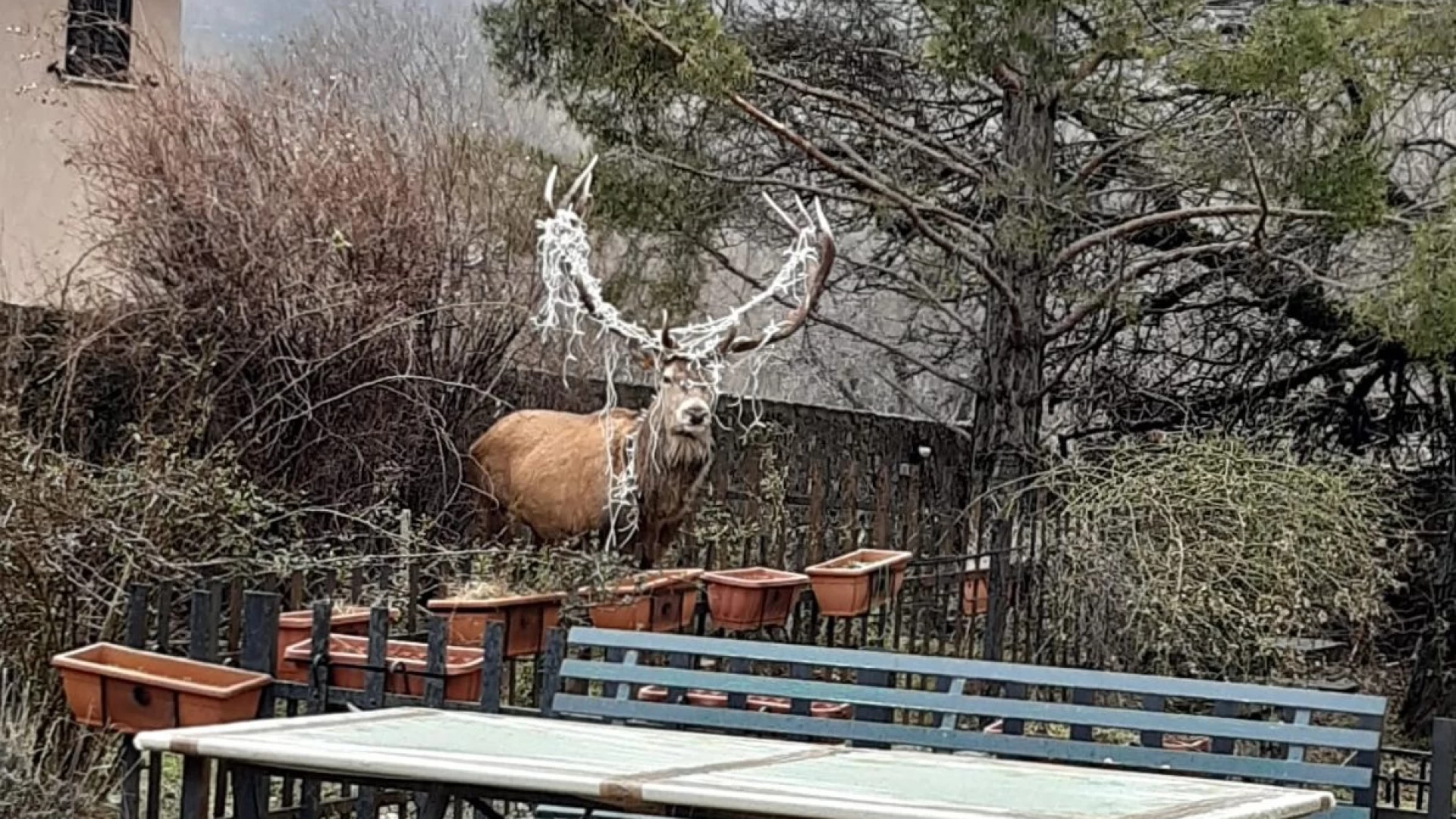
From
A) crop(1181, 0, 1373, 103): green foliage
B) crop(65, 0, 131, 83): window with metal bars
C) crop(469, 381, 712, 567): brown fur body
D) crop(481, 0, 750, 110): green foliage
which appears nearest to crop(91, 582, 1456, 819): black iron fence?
crop(469, 381, 712, 567): brown fur body

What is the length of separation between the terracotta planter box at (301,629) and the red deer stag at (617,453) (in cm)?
179

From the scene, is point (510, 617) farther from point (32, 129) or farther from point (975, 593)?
point (32, 129)

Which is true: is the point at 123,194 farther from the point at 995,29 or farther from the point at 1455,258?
the point at 1455,258

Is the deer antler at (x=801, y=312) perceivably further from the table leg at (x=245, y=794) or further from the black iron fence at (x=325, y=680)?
the table leg at (x=245, y=794)

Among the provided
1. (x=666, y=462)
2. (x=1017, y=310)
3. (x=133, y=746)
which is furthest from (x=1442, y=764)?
(x=1017, y=310)

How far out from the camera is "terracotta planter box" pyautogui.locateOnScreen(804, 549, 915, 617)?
736cm

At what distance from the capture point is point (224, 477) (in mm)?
6828

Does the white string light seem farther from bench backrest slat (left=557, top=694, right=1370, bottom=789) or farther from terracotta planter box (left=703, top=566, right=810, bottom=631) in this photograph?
bench backrest slat (left=557, top=694, right=1370, bottom=789)

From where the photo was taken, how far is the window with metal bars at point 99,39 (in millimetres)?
9914

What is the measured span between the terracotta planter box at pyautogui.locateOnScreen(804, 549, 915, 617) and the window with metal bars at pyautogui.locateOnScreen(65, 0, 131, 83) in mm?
4245

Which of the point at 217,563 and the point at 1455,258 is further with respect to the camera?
→ the point at 1455,258

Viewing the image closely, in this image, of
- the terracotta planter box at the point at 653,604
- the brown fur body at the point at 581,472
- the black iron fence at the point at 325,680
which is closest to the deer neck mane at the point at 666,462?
the brown fur body at the point at 581,472

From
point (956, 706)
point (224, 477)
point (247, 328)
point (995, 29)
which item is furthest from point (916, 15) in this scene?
point (956, 706)

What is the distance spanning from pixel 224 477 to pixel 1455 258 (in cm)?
468
